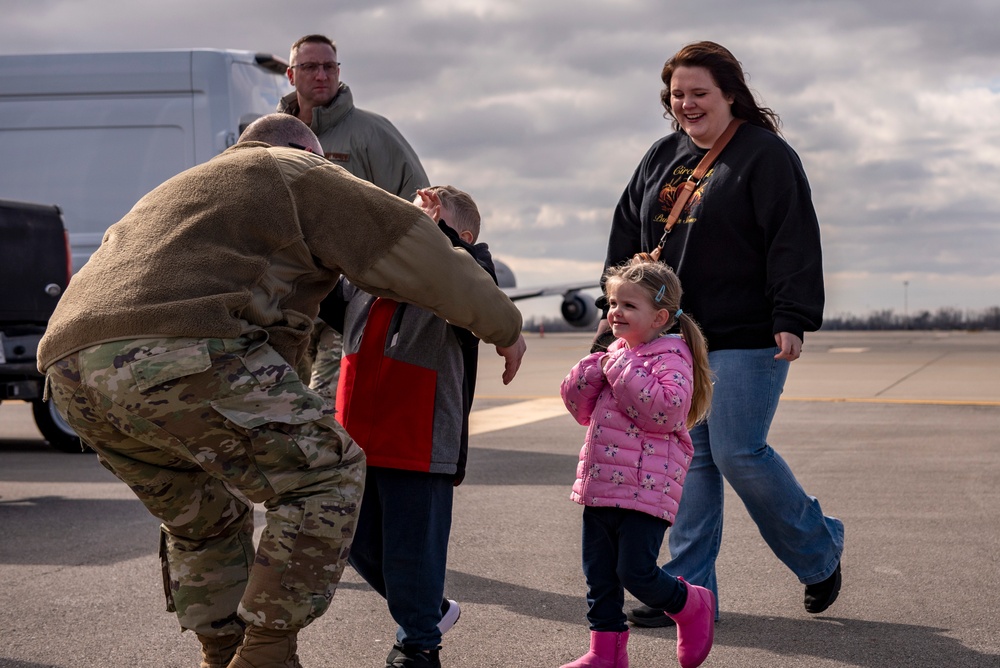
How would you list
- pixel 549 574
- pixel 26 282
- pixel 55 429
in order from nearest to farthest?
pixel 549 574 → pixel 26 282 → pixel 55 429

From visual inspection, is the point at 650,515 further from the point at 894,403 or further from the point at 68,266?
the point at 894,403

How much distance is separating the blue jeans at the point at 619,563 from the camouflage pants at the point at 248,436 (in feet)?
2.89

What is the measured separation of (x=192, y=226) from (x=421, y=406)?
0.90 meters

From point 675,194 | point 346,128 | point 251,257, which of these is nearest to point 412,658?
point 251,257

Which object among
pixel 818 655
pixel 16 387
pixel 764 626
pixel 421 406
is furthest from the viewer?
pixel 16 387

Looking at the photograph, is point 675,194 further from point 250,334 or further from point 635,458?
point 250,334

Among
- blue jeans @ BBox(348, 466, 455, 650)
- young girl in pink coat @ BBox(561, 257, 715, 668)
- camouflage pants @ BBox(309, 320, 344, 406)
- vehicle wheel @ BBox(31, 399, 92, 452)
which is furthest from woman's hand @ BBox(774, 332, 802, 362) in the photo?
vehicle wheel @ BBox(31, 399, 92, 452)

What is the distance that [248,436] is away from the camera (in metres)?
2.88

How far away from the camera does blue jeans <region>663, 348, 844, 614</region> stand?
164 inches

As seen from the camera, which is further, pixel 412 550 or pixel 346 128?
pixel 346 128

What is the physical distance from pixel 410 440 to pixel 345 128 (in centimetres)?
252

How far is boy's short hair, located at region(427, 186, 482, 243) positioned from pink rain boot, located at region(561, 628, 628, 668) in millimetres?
1242

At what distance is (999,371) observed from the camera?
64.5 ft

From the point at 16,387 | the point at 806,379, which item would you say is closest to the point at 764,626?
the point at 16,387
